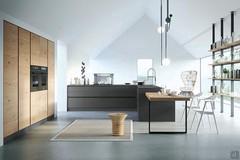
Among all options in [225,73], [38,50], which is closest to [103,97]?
[38,50]

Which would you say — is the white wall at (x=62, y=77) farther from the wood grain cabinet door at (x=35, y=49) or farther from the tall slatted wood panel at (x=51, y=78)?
the wood grain cabinet door at (x=35, y=49)

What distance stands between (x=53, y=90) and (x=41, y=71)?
3.88ft

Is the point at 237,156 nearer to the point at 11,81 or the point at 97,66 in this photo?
the point at 11,81

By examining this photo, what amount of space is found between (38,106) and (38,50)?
48.5 inches

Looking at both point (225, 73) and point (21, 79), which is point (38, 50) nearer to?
point (21, 79)

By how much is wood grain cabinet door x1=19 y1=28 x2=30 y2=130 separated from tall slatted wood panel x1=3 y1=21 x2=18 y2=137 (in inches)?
8.3

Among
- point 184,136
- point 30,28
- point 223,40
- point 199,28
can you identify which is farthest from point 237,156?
point 199,28

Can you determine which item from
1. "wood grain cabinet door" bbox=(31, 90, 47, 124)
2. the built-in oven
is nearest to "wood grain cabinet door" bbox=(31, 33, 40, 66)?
the built-in oven

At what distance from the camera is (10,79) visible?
16.9 feet

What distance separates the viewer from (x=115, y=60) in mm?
13391

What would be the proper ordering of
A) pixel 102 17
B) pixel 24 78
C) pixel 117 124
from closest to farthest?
1. pixel 117 124
2. pixel 24 78
3. pixel 102 17

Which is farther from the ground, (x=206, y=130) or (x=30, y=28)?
(x=30, y=28)

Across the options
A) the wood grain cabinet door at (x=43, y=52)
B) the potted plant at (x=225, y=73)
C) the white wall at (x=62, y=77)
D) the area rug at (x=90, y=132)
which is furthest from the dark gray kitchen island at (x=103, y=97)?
the potted plant at (x=225, y=73)

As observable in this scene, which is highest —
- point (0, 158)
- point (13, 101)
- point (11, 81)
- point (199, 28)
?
point (199, 28)
